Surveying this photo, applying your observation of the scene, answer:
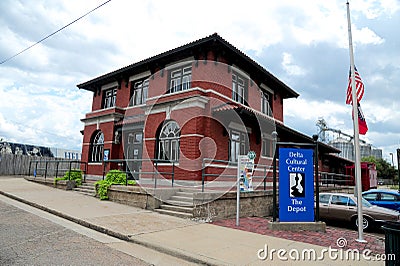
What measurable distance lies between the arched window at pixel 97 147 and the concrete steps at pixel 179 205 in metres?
9.48

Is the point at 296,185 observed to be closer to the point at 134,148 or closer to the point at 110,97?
the point at 134,148

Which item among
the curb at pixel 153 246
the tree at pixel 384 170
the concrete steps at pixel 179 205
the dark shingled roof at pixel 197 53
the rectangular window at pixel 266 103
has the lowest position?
the curb at pixel 153 246

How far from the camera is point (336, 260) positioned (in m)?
5.61

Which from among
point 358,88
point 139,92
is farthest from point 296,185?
point 139,92

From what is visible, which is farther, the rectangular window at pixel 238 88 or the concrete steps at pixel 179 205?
the rectangular window at pixel 238 88

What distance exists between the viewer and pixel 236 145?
50.5 feet

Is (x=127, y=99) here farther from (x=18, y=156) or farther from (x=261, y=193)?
(x=18, y=156)

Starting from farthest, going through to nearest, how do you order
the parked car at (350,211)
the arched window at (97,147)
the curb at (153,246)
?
the arched window at (97,147)
the parked car at (350,211)
the curb at (153,246)

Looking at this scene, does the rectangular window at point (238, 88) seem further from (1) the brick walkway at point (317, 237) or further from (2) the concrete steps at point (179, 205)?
(1) the brick walkway at point (317, 237)

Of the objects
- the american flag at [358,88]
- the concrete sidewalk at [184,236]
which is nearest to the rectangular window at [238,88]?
the american flag at [358,88]

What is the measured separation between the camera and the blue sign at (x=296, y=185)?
8.63 m

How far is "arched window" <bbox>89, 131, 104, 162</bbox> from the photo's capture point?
1891cm

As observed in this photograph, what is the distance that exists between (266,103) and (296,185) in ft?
39.0

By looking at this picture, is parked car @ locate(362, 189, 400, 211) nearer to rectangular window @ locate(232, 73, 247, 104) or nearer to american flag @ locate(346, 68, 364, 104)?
american flag @ locate(346, 68, 364, 104)
